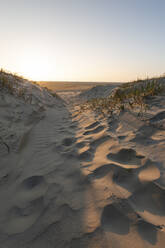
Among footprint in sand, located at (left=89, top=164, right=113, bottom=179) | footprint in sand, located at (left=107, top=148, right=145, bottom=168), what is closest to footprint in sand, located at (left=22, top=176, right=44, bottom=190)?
footprint in sand, located at (left=89, top=164, right=113, bottom=179)

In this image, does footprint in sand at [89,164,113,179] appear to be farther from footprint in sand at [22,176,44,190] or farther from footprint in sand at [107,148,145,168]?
footprint in sand at [22,176,44,190]

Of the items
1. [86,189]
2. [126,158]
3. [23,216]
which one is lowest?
[23,216]

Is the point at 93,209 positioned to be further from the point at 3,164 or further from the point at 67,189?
the point at 3,164

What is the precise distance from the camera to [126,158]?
183 cm

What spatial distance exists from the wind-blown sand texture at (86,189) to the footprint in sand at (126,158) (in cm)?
1

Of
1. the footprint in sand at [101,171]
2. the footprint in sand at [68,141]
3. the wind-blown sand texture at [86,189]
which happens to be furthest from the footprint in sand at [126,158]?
the footprint in sand at [68,141]

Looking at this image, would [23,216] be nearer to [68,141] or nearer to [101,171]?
[101,171]

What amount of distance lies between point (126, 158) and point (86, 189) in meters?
0.67

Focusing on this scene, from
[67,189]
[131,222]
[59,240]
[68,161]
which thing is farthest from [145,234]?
[68,161]

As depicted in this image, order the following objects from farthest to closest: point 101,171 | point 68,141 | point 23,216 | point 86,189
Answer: point 68,141 < point 101,171 < point 86,189 < point 23,216

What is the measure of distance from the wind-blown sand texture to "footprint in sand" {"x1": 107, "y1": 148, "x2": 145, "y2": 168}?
0.01 m

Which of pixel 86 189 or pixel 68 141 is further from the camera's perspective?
pixel 68 141

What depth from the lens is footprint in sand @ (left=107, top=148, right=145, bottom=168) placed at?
1.67 meters

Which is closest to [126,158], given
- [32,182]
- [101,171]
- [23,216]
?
[101,171]
